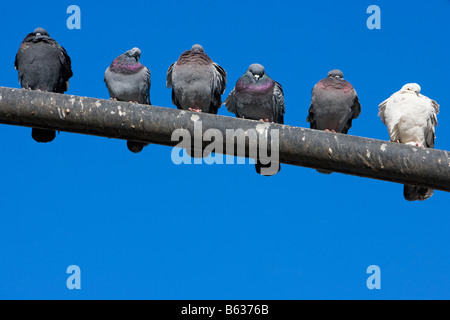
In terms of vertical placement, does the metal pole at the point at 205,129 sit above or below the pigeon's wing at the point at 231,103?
below

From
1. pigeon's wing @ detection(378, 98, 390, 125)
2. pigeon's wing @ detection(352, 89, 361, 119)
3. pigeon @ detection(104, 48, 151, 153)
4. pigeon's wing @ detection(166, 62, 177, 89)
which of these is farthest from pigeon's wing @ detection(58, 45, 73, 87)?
pigeon's wing @ detection(378, 98, 390, 125)

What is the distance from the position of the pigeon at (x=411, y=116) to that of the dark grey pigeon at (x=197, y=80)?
2663mm

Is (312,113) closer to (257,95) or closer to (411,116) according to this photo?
(257,95)

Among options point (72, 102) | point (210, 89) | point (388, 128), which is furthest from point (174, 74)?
point (72, 102)

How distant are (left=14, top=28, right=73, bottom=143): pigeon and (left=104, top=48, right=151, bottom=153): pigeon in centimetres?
72

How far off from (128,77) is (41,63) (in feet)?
4.50

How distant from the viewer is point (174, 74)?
11312 mm

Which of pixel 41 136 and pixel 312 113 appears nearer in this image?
pixel 41 136

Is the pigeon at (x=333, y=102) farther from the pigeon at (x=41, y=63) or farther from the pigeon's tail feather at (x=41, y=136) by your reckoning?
the pigeon's tail feather at (x=41, y=136)

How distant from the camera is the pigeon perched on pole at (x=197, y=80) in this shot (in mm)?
11109

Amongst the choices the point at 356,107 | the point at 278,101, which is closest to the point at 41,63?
the point at 278,101

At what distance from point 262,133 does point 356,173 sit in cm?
59

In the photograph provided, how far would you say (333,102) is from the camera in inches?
438

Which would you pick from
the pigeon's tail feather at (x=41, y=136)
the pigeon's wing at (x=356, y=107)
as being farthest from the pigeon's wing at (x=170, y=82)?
the pigeon's tail feather at (x=41, y=136)
